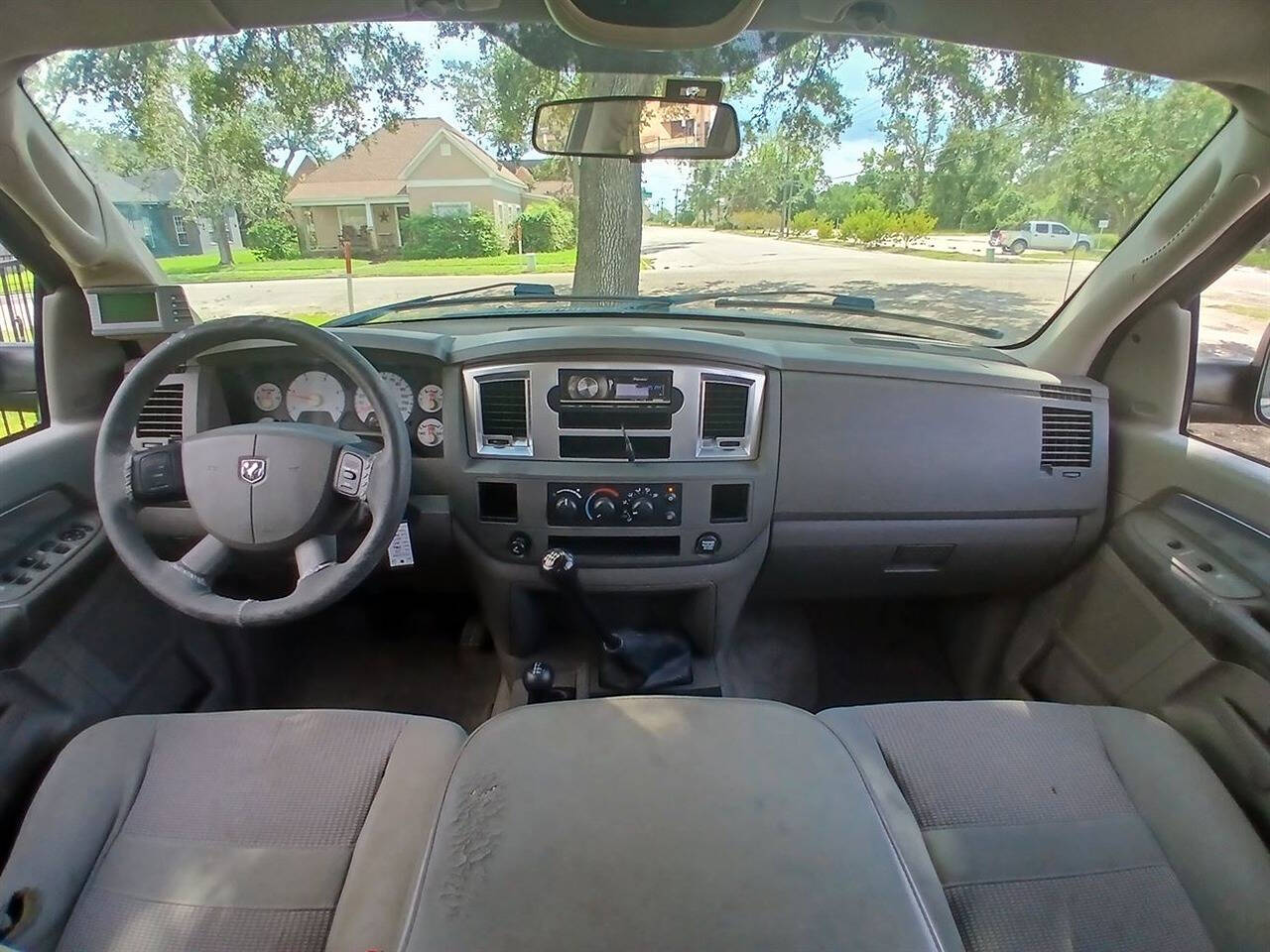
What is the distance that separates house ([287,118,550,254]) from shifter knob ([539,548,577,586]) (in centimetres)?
93

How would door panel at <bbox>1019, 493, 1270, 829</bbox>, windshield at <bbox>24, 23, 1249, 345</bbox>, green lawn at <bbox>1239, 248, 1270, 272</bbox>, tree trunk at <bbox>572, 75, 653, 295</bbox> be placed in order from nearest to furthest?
door panel at <bbox>1019, 493, 1270, 829</bbox>, windshield at <bbox>24, 23, 1249, 345</bbox>, green lawn at <bbox>1239, 248, 1270, 272</bbox>, tree trunk at <bbox>572, 75, 653, 295</bbox>

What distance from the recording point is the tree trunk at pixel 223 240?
2189 millimetres

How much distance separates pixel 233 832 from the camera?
1.44m

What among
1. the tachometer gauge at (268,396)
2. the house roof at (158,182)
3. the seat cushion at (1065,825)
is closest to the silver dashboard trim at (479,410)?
the tachometer gauge at (268,396)

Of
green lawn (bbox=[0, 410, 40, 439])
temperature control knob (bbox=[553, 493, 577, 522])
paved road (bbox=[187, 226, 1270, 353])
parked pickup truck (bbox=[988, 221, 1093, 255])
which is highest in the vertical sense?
parked pickup truck (bbox=[988, 221, 1093, 255])

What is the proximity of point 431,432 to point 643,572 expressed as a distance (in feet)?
2.44

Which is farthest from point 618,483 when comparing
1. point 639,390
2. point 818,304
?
point 818,304

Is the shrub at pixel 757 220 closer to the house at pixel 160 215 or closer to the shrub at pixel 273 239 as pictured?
the shrub at pixel 273 239

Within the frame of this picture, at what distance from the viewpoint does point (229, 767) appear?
62.0 inches

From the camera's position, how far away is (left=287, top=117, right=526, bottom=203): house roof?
6.85 ft

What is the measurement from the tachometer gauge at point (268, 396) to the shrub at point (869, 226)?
1651 mm

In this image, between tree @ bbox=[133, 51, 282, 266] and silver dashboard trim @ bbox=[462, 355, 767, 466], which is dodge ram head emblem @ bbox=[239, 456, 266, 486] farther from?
tree @ bbox=[133, 51, 282, 266]

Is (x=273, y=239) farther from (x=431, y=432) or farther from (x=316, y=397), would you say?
(x=431, y=432)

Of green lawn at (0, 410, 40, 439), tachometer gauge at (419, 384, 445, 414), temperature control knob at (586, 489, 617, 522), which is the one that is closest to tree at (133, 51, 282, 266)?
tachometer gauge at (419, 384, 445, 414)
